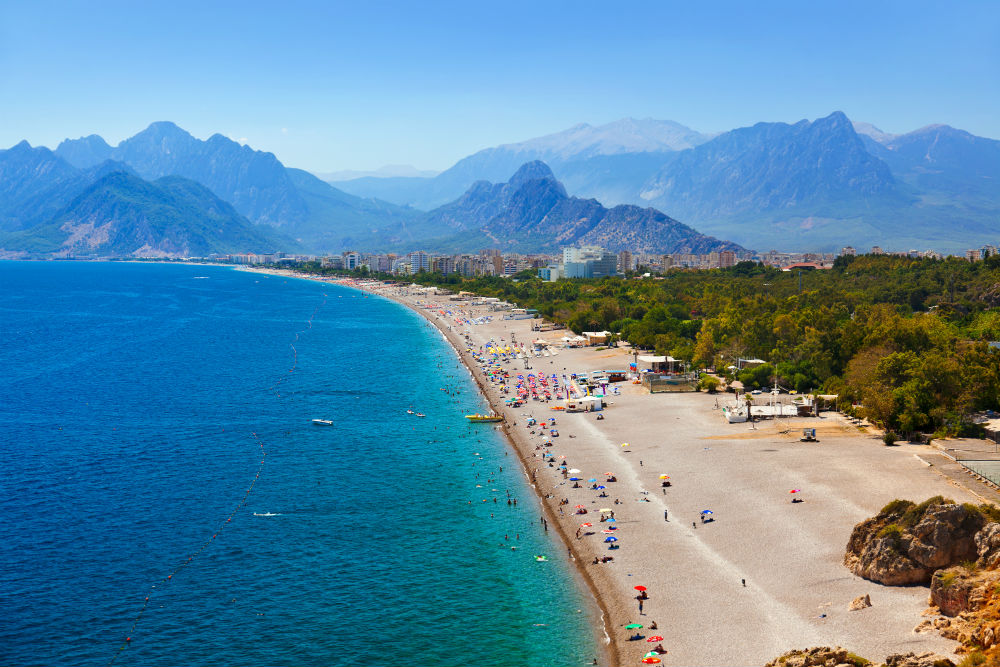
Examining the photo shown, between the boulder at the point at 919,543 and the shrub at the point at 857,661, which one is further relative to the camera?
the boulder at the point at 919,543

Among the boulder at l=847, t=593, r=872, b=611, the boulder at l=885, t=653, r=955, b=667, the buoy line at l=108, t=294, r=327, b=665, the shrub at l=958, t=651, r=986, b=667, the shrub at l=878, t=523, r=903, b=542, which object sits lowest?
the buoy line at l=108, t=294, r=327, b=665

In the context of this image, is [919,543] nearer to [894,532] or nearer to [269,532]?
[894,532]

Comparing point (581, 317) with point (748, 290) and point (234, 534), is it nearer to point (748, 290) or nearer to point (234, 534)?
point (748, 290)

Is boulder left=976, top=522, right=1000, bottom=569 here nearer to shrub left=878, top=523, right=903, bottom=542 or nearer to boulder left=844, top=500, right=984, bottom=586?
boulder left=844, top=500, right=984, bottom=586

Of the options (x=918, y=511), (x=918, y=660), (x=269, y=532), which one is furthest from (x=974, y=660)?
(x=269, y=532)

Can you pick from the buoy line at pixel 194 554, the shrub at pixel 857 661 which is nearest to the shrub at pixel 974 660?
the shrub at pixel 857 661

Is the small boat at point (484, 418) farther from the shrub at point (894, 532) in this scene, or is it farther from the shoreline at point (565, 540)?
the shrub at point (894, 532)

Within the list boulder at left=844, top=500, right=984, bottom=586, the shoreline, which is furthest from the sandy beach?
boulder at left=844, top=500, right=984, bottom=586
